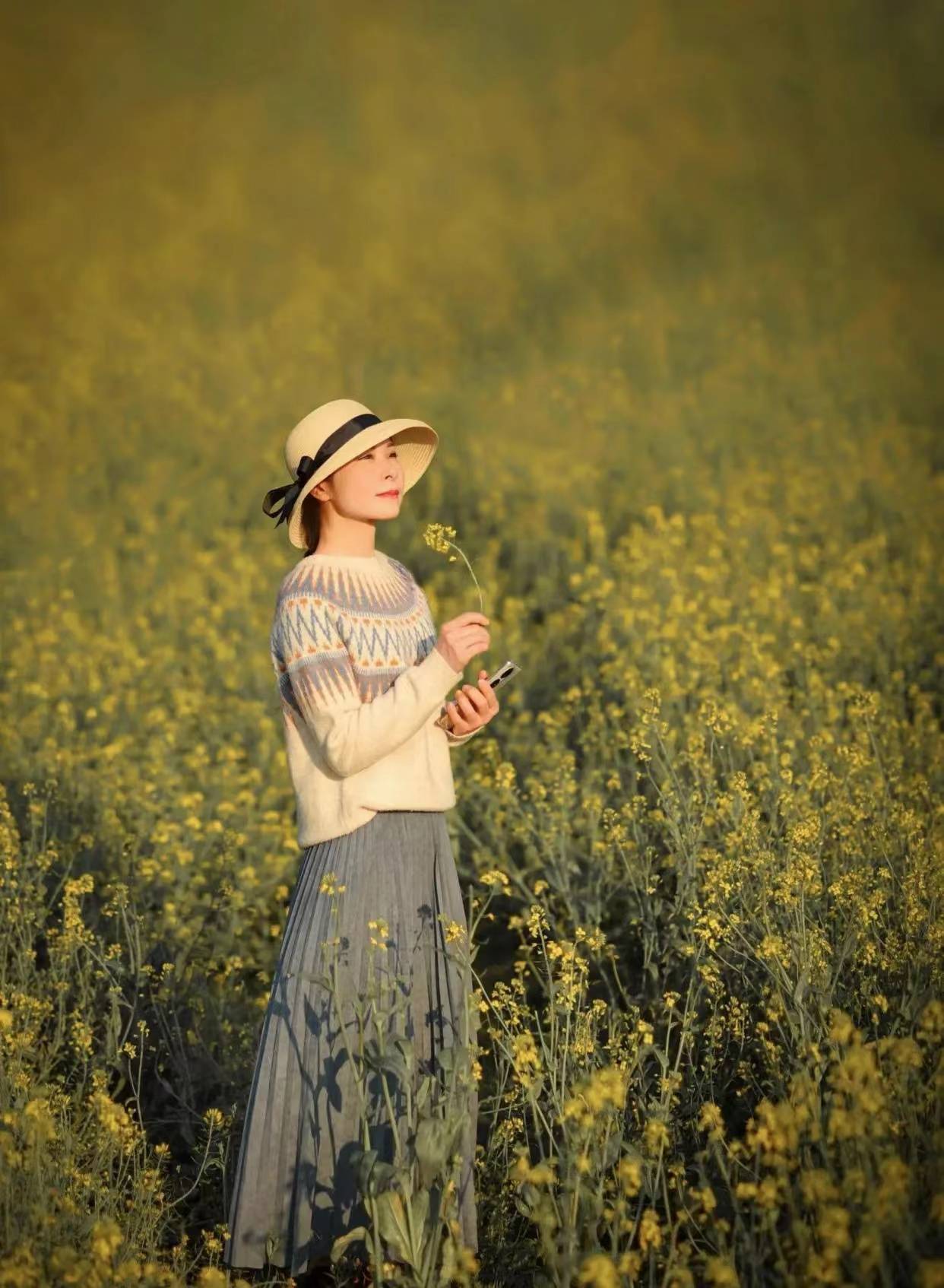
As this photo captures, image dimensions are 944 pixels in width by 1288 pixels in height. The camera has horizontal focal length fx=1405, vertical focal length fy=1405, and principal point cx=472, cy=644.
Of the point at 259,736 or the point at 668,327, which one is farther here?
the point at 668,327

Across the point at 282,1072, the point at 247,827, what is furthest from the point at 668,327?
the point at 282,1072

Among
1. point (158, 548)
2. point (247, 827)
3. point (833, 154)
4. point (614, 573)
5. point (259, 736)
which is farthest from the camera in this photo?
point (833, 154)

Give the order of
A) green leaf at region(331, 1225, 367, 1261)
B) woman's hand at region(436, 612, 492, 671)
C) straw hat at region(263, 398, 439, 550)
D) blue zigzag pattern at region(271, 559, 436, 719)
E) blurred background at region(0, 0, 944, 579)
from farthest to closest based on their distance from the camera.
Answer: blurred background at region(0, 0, 944, 579), straw hat at region(263, 398, 439, 550), blue zigzag pattern at region(271, 559, 436, 719), woman's hand at region(436, 612, 492, 671), green leaf at region(331, 1225, 367, 1261)

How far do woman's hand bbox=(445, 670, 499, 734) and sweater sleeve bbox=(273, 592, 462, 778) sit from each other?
0.19ft

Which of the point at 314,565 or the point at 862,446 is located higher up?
the point at 862,446

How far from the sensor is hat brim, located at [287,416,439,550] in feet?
8.28

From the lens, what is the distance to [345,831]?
2.47m

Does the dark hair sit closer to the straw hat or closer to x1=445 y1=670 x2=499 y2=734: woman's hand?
the straw hat

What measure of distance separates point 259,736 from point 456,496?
285 cm

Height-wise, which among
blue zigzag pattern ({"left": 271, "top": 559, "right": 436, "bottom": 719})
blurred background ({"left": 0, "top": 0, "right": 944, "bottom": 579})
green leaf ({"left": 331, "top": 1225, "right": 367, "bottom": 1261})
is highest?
blurred background ({"left": 0, "top": 0, "right": 944, "bottom": 579})

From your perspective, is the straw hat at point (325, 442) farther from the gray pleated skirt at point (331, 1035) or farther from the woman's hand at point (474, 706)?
the gray pleated skirt at point (331, 1035)

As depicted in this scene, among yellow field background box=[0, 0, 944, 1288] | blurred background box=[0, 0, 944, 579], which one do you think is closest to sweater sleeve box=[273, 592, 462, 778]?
yellow field background box=[0, 0, 944, 1288]

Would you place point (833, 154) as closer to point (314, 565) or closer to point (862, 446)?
point (862, 446)

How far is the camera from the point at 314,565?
255 centimetres
